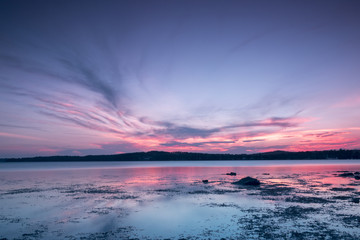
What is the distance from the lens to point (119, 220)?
66.3 feet

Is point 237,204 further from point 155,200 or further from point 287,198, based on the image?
point 155,200

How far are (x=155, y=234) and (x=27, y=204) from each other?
1756 cm

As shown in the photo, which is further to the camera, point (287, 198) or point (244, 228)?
point (287, 198)

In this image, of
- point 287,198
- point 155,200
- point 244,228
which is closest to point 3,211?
point 155,200

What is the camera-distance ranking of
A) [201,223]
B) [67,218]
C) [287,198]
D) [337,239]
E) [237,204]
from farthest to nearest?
[287,198]
[237,204]
[67,218]
[201,223]
[337,239]

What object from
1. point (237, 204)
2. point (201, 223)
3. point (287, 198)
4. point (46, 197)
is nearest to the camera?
point (201, 223)

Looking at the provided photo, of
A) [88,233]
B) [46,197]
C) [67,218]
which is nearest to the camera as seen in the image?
[88,233]

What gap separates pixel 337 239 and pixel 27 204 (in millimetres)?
28515

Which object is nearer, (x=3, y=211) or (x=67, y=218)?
(x=67, y=218)

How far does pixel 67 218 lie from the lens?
20812 millimetres

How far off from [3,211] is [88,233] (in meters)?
12.1

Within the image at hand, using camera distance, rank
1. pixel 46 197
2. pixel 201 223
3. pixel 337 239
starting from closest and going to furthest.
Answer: pixel 337 239 → pixel 201 223 → pixel 46 197

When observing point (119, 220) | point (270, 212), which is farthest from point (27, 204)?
point (270, 212)

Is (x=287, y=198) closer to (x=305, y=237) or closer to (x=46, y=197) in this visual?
(x=305, y=237)
